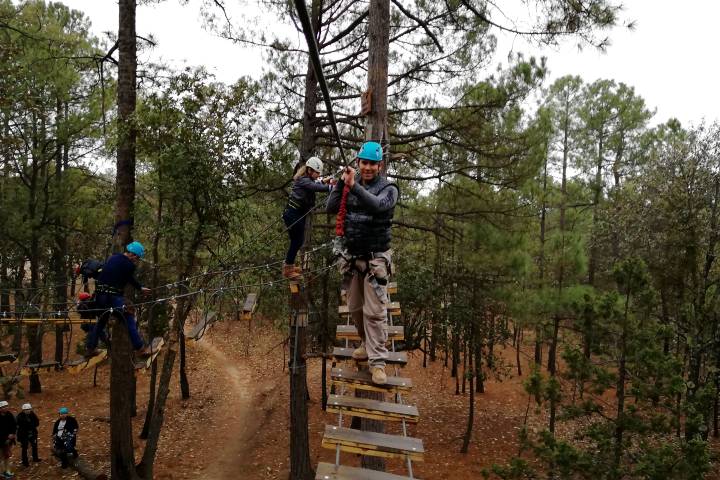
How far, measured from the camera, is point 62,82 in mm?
12555

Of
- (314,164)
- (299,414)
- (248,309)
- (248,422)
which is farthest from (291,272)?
(248,422)

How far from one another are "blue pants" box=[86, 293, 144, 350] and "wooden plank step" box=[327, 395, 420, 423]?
3.35 meters

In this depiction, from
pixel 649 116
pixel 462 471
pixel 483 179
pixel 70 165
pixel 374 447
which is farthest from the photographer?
pixel 649 116

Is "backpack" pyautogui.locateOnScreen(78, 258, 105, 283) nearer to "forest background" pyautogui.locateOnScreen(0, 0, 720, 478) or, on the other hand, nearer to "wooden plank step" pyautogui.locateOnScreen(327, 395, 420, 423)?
"forest background" pyautogui.locateOnScreen(0, 0, 720, 478)

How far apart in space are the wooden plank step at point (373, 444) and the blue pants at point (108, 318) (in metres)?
3.57

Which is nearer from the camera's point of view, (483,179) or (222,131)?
(222,131)

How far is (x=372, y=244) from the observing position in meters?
3.91

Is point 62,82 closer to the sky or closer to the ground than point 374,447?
closer to the sky

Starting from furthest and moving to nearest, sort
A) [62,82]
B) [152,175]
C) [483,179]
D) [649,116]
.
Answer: [649,116], [62,82], [483,179], [152,175]

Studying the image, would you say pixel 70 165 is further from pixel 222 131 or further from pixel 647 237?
pixel 647 237

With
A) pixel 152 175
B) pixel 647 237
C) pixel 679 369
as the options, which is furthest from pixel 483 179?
pixel 647 237

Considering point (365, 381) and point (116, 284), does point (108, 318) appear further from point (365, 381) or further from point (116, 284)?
point (365, 381)

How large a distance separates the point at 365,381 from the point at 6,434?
9078 mm

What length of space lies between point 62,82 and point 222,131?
8.53 m
